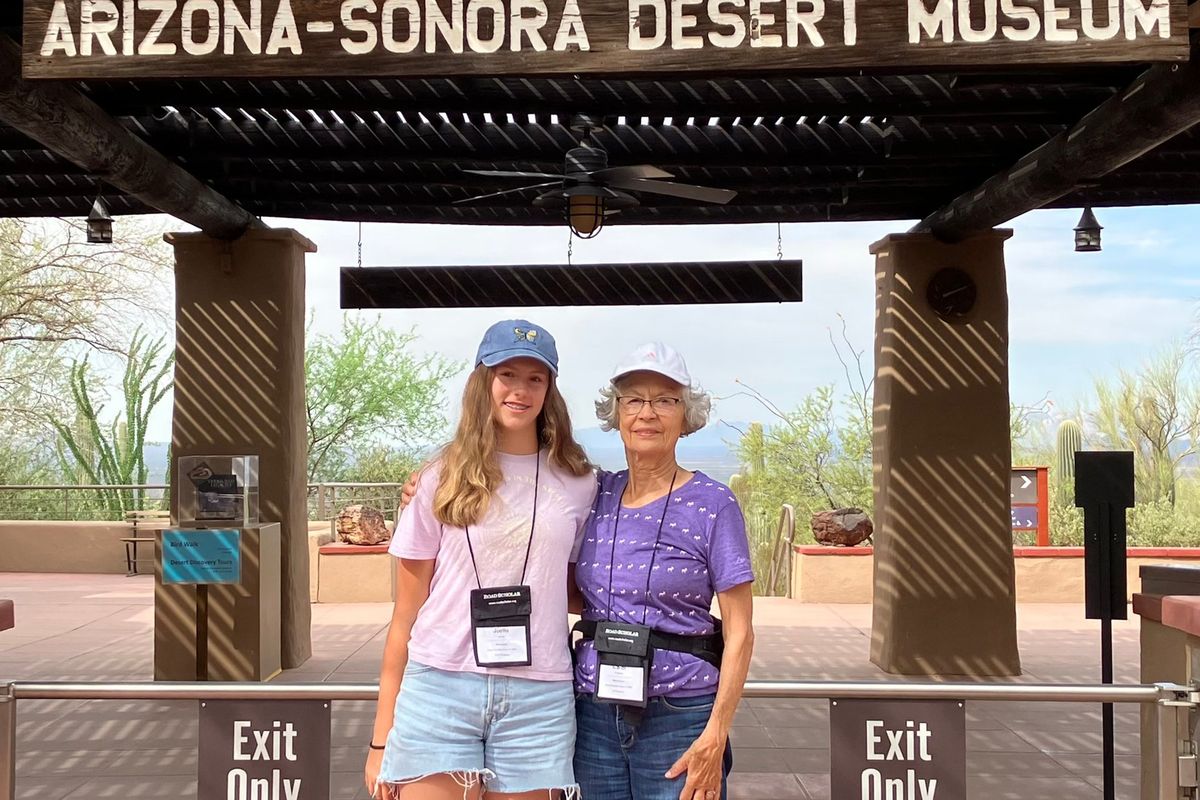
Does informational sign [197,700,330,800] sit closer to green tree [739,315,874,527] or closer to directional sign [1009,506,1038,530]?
directional sign [1009,506,1038,530]

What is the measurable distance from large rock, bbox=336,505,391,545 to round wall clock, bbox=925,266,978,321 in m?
5.83

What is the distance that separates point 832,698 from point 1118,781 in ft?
10.1

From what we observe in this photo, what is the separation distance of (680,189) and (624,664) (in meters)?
4.06

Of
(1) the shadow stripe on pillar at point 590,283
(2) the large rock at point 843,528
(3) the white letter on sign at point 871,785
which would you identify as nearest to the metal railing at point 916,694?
(3) the white letter on sign at point 871,785

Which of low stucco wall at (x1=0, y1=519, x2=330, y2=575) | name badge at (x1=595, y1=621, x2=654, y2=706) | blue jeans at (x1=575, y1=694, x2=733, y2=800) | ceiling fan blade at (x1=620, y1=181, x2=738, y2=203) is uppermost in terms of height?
ceiling fan blade at (x1=620, y1=181, x2=738, y2=203)

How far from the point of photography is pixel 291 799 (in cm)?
255

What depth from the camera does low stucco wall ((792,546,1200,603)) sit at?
10.9 meters

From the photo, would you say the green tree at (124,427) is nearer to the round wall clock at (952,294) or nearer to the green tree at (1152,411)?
the round wall clock at (952,294)

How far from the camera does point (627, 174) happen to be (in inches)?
225

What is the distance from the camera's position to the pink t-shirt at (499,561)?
215 centimetres

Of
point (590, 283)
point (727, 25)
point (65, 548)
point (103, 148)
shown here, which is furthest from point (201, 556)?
point (65, 548)

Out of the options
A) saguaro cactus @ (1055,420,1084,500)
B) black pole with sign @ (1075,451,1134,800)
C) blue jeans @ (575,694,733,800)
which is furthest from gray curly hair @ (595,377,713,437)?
saguaro cactus @ (1055,420,1084,500)

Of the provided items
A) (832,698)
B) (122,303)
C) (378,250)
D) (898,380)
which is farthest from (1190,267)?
(832,698)

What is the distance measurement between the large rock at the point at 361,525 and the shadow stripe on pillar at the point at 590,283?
3659mm
